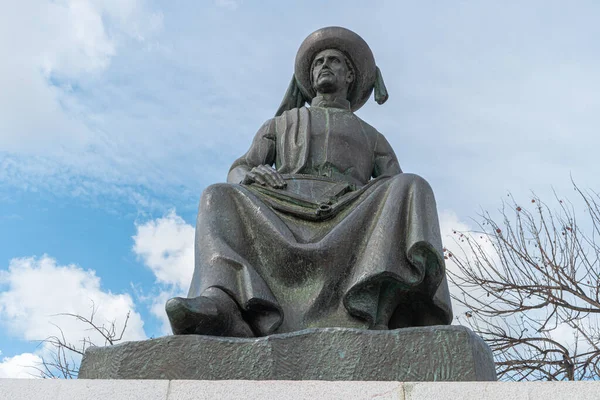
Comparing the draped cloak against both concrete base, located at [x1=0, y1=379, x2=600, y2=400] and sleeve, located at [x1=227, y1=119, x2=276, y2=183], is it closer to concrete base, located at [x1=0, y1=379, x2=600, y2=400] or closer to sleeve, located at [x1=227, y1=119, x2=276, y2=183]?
sleeve, located at [x1=227, y1=119, x2=276, y2=183]

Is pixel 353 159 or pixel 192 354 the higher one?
pixel 353 159

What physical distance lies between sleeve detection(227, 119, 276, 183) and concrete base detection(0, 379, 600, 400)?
233 centimetres

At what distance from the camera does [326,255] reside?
396 cm

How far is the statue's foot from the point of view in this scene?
135 inches

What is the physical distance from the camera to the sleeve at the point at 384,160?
17.5ft

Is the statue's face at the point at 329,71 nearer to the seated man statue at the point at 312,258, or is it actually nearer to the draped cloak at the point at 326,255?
the seated man statue at the point at 312,258

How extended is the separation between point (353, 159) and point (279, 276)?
1.38 metres

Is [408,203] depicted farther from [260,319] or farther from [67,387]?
[67,387]

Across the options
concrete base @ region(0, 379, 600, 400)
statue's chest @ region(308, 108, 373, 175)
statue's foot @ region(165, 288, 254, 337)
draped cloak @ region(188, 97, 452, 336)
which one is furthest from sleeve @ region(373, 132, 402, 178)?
concrete base @ region(0, 379, 600, 400)

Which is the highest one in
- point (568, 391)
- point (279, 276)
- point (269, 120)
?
point (269, 120)

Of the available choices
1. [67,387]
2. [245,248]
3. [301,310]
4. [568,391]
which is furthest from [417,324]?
[67,387]

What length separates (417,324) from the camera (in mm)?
4016

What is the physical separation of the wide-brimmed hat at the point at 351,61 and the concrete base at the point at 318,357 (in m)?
2.85

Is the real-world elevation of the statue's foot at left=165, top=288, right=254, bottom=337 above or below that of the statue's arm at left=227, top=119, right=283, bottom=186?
below
